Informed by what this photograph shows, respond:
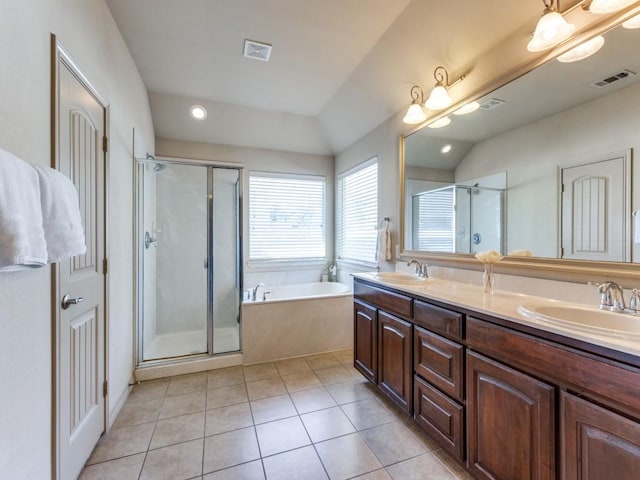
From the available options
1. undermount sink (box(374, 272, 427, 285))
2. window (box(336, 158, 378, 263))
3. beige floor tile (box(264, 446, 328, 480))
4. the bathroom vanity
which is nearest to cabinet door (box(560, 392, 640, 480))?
the bathroom vanity

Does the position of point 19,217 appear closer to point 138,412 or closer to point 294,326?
point 138,412

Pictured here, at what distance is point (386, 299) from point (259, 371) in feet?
4.84

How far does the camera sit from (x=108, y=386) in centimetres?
187

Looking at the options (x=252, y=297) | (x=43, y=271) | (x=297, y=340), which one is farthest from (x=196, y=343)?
(x=43, y=271)

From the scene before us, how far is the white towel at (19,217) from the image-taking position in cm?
78

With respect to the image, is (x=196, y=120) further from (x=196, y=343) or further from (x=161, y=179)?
(x=196, y=343)

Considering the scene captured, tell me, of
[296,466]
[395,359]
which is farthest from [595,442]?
[296,466]

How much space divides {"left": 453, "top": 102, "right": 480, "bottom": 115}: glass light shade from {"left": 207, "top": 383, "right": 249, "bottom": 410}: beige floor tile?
271 cm

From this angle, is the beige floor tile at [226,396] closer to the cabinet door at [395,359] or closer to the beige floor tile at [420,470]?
the cabinet door at [395,359]

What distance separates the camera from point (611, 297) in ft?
4.06

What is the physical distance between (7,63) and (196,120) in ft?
8.23

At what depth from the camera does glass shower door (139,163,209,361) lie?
9.62 feet

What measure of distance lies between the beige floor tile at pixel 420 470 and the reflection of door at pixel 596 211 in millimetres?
1317

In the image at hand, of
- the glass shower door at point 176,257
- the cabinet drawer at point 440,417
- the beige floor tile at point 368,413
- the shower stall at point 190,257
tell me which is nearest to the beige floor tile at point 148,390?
the shower stall at point 190,257
